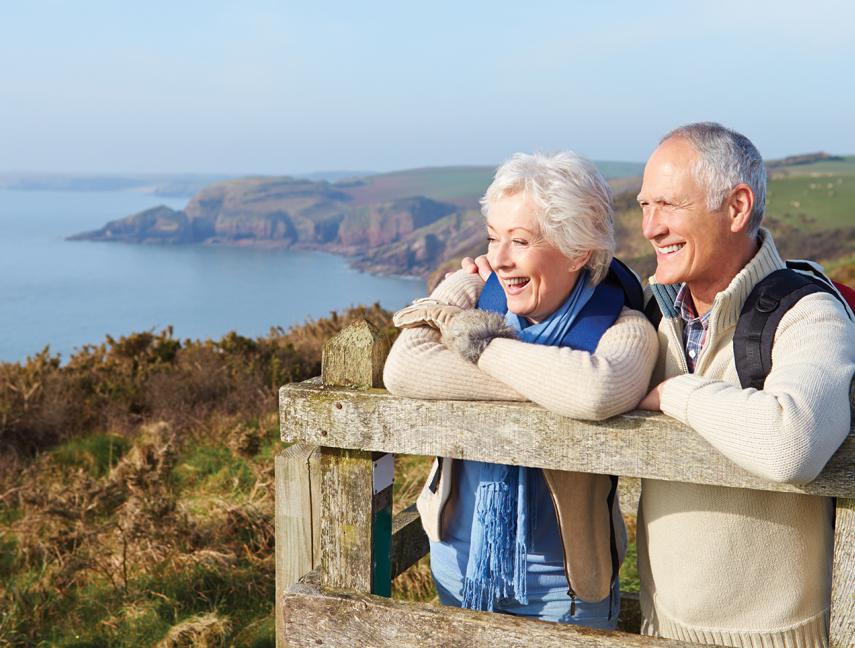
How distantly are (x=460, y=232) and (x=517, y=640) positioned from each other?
4448 centimetres

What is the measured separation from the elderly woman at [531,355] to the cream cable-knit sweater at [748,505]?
0.58 feet

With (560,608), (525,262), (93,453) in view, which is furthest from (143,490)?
(525,262)

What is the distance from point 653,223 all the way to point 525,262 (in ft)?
1.41

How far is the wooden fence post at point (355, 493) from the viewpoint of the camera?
99.1 inches

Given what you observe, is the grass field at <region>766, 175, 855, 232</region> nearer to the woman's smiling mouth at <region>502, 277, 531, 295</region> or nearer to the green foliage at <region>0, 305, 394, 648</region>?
the green foliage at <region>0, 305, 394, 648</region>

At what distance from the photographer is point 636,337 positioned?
2.54 m

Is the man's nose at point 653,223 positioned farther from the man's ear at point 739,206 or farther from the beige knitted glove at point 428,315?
the beige knitted glove at point 428,315

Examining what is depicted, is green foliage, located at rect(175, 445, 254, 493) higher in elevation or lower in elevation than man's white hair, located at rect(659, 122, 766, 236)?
lower

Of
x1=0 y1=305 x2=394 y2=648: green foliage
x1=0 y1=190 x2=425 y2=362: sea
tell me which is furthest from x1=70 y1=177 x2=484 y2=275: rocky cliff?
x1=0 y1=305 x2=394 y2=648: green foliage

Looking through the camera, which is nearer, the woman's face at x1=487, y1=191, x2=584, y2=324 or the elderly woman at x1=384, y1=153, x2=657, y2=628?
the elderly woman at x1=384, y1=153, x2=657, y2=628

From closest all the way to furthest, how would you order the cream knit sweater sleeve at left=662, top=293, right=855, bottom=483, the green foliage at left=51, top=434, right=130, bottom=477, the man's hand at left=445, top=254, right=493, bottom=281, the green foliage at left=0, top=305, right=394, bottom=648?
1. the cream knit sweater sleeve at left=662, top=293, right=855, bottom=483
2. the man's hand at left=445, top=254, right=493, bottom=281
3. the green foliage at left=0, top=305, right=394, bottom=648
4. the green foliage at left=51, top=434, right=130, bottom=477

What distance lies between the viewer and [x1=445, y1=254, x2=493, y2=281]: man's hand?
2.98m

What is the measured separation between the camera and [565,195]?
258 cm

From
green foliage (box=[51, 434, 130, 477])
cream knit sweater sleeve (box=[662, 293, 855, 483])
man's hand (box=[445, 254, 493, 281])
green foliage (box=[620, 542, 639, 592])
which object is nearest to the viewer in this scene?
cream knit sweater sleeve (box=[662, 293, 855, 483])
